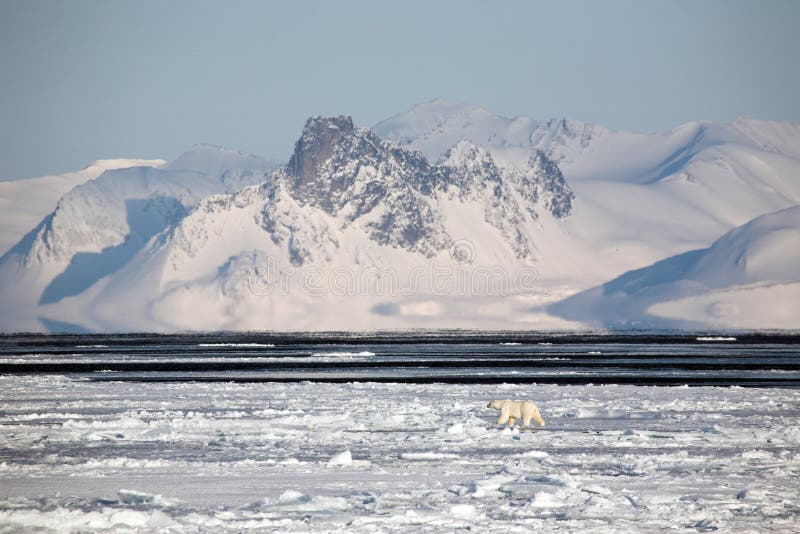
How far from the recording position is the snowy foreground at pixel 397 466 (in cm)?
2222

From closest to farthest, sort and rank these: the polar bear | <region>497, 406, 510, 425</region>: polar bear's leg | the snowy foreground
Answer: the snowy foreground
the polar bear
<region>497, 406, 510, 425</region>: polar bear's leg

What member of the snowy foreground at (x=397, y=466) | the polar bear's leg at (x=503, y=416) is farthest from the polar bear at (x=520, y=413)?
the snowy foreground at (x=397, y=466)

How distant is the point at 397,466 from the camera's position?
92.6 ft

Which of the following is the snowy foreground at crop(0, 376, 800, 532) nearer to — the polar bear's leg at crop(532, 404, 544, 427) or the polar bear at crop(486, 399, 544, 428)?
the polar bear's leg at crop(532, 404, 544, 427)

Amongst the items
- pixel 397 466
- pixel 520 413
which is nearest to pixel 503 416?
pixel 520 413

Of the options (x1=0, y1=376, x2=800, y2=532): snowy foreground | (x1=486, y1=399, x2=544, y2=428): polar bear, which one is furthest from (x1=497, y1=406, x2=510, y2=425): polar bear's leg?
(x1=0, y1=376, x2=800, y2=532): snowy foreground

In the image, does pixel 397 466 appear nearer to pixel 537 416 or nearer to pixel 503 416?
pixel 503 416

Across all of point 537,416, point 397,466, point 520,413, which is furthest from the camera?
point 520,413

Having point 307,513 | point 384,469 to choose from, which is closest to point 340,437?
point 384,469

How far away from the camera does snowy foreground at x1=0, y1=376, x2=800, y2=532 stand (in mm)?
22219

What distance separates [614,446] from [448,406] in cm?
1234

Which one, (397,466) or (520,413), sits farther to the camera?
(520,413)

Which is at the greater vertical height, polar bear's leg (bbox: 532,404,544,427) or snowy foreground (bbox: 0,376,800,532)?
polar bear's leg (bbox: 532,404,544,427)

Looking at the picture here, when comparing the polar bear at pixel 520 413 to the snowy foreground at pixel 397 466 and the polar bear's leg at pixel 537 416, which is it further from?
the snowy foreground at pixel 397 466
